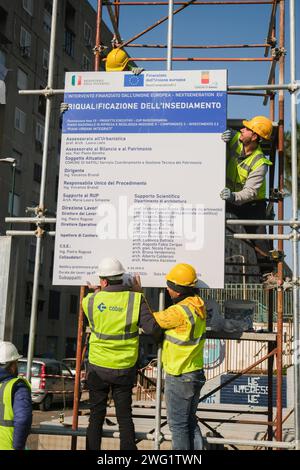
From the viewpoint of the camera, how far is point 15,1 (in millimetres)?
36781

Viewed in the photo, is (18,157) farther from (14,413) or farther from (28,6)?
(14,413)

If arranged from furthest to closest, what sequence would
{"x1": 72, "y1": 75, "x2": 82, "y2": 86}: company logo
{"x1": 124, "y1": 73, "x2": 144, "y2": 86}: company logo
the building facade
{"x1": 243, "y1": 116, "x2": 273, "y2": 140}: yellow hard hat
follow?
the building facade, {"x1": 243, "y1": 116, "x2": 273, "y2": 140}: yellow hard hat, {"x1": 72, "y1": 75, "x2": 82, "y2": 86}: company logo, {"x1": 124, "y1": 73, "x2": 144, "y2": 86}: company logo

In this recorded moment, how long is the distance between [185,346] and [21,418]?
148 cm

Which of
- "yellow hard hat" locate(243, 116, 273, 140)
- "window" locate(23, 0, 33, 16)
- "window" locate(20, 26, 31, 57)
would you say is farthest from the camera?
"window" locate(23, 0, 33, 16)

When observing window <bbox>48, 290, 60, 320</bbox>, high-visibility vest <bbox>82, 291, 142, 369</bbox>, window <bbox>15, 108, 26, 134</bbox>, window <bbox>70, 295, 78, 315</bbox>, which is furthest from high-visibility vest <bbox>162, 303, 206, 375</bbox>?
window <bbox>70, 295, 78, 315</bbox>

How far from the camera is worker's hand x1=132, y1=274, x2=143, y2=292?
5691mm

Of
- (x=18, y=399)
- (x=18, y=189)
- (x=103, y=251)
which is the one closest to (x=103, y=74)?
(x=103, y=251)

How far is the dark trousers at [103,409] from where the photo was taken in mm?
5254

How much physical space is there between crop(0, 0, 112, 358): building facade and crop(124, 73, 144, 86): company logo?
2704cm

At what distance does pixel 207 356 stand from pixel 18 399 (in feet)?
53.1

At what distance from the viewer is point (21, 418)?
4.94 meters

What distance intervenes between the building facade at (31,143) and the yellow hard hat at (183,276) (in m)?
27.8

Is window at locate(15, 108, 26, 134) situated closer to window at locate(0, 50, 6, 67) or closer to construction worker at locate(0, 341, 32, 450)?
window at locate(0, 50, 6, 67)

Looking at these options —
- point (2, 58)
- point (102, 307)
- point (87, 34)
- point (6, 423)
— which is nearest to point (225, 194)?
point (102, 307)
